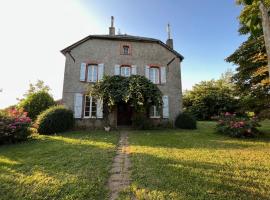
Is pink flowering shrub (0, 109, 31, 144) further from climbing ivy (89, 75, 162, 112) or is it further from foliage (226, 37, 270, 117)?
foliage (226, 37, 270, 117)

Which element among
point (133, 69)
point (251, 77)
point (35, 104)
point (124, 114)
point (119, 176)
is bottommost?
point (119, 176)

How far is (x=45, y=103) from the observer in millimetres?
12898

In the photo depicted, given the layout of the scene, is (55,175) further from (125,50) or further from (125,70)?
(125,50)

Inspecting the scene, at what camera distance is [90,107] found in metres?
11.9

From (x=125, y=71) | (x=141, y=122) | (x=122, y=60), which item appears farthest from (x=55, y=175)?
(x=122, y=60)

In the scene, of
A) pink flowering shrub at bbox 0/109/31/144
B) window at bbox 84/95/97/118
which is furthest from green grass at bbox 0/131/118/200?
window at bbox 84/95/97/118

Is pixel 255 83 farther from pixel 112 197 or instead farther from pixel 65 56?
Result: pixel 65 56

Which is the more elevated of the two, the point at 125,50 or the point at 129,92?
the point at 125,50

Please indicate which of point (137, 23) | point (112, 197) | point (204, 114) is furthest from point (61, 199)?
point (204, 114)

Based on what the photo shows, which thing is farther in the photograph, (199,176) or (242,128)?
(242,128)

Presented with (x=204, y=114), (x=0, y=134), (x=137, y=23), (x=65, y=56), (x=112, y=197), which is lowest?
(x=112, y=197)

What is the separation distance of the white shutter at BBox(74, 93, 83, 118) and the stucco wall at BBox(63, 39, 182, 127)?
34 cm

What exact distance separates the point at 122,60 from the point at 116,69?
953mm

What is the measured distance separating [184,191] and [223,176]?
3.96 feet
